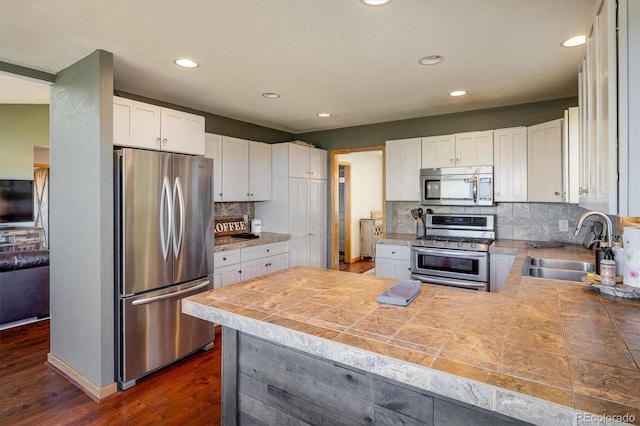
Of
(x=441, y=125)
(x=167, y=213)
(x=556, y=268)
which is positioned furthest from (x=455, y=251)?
(x=167, y=213)

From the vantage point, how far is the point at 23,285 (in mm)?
3775

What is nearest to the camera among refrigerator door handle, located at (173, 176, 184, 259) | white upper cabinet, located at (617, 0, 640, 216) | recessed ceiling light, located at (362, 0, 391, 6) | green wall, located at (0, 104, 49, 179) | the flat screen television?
white upper cabinet, located at (617, 0, 640, 216)

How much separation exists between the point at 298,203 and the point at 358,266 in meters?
→ 2.79

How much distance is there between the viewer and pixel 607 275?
1637 mm

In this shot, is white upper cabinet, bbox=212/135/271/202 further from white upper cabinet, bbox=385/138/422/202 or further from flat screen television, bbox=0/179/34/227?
flat screen television, bbox=0/179/34/227

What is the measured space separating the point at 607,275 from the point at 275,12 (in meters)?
2.15

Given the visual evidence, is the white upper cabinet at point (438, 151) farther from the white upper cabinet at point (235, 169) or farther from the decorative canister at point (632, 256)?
the decorative canister at point (632, 256)

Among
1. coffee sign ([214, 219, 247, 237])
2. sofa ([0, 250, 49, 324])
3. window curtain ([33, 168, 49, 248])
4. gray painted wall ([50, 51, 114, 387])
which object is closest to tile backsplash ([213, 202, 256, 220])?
coffee sign ([214, 219, 247, 237])

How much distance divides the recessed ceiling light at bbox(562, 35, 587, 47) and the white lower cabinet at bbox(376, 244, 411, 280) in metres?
2.28

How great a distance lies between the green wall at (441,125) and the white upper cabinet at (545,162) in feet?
1.18

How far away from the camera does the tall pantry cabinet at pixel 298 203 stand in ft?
15.0

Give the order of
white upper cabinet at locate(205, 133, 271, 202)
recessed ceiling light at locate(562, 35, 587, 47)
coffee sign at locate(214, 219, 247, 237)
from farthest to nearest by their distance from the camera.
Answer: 1. coffee sign at locate(214, 219, 247, 237)
2. white upper cabinet at locate(205, 133, 271, 202)
3. recessed ceiling light at locate(562, 35, 587, 47)

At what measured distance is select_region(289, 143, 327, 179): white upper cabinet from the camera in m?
4.61

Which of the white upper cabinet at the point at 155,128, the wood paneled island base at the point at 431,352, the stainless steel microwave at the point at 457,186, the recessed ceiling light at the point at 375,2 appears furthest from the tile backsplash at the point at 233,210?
the recessed ceiling light at the point at 375,2
